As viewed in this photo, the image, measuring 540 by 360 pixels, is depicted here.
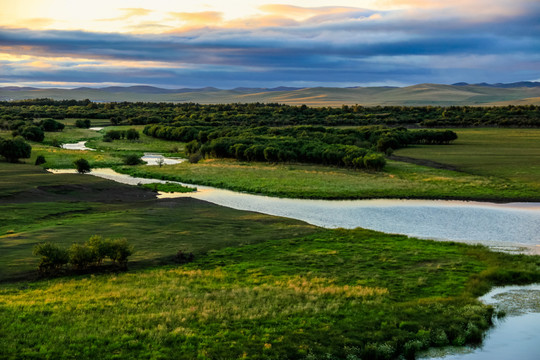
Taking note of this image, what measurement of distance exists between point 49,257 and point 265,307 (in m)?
12.7

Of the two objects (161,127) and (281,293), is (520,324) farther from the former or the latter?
(161,127)

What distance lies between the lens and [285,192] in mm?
61656

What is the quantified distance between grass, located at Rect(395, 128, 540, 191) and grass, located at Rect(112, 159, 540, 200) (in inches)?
202

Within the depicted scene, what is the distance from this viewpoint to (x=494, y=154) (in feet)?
310

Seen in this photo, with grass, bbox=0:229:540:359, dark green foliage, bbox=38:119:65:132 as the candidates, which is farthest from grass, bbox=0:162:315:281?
dark green foliage, bbox=38:119:65:132

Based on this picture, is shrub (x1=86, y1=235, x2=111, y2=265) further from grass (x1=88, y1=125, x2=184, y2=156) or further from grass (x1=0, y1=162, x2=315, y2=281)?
grass (x1=88, y1=125, x2=184, y2=156)

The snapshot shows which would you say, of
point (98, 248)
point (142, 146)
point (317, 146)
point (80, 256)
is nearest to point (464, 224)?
point (98, 248)

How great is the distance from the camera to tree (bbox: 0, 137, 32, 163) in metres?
81.6

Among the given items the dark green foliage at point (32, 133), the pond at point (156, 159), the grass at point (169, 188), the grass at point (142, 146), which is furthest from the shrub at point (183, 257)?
the dark green foliage at point (32, 133)

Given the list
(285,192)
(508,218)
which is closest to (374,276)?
(508,218)

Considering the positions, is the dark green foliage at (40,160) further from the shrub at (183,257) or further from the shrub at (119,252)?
the shrub at (119,252)

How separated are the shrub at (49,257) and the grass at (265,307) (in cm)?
125

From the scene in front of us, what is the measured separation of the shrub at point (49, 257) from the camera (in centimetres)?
2769

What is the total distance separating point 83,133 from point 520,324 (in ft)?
446
